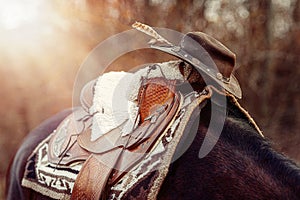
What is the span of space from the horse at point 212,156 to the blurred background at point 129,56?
13.5 feet

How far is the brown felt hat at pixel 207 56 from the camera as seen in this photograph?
1.85 metres

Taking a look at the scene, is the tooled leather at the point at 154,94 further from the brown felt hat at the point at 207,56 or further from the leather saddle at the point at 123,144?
the brown felt hat at the point at 207,56

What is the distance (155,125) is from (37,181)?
0.79 m

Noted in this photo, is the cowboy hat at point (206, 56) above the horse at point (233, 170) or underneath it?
above

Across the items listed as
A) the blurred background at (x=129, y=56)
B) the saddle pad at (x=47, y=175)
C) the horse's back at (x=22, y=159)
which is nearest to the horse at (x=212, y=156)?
the saddle pad at (x=47, y=175)

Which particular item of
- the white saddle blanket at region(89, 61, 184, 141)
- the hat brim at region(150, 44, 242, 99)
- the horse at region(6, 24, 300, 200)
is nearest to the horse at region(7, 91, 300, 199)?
the horse at region(6, 24, 300, 200)

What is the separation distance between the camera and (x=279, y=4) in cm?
657

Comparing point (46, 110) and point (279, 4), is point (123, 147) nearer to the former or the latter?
point (46, 110)

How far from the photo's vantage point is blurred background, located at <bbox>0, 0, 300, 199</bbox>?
600 centimetres

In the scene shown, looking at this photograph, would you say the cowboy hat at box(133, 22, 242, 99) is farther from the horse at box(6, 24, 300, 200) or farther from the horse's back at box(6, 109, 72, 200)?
the horse's back at box(6, 109, 72, 200)

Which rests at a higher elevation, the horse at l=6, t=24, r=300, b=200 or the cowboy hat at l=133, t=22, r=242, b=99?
the cowboy hat at l=133, t=22, r=242, b=99

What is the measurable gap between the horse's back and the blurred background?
3049 mm

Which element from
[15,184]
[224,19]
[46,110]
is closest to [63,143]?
[15,184]

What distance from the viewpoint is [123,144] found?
1.90 metres
